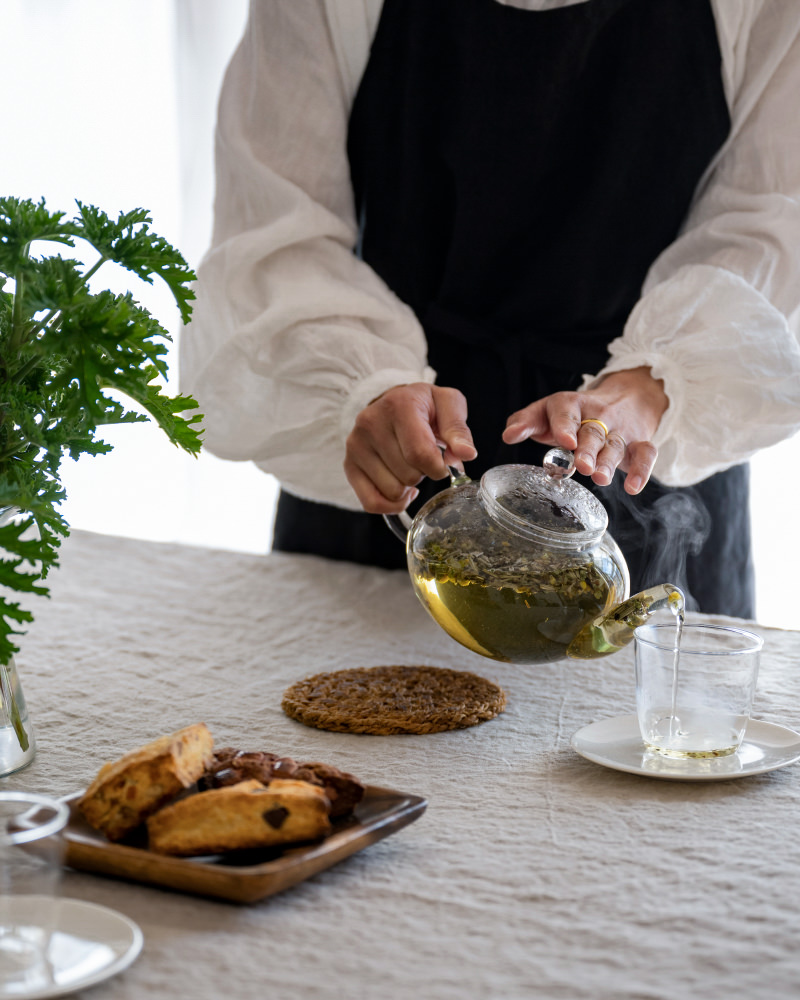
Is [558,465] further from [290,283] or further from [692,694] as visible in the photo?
[290,283]

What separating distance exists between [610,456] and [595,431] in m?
0.02

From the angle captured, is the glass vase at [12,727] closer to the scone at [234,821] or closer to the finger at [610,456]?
the scone at [234,821]

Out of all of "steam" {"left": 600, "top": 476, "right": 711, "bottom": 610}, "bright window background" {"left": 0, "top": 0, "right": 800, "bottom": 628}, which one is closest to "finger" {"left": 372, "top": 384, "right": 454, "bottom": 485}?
"steam" {"left": 600, "top": 476, "right": 711, "bottom": 610}

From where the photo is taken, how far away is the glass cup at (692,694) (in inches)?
25.7

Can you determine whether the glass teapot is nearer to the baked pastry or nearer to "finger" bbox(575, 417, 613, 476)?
"finger" bbox(575, 417, 613, 476)

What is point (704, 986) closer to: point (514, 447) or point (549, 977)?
point (549, 977)

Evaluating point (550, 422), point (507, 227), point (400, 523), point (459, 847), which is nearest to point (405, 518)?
point (400, 523)

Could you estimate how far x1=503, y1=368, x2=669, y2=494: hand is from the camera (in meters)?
0.80

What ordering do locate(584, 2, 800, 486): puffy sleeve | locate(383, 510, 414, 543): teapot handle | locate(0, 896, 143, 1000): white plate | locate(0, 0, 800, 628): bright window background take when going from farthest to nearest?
1. locate(0, 0, 800, 628): bright window background
2. locate(584, 2, 800, 486): puffy sleeve
3. locate(383, 510, 414, 543): teapot handle
4. locate(0, 896, 143, 1000): white plate

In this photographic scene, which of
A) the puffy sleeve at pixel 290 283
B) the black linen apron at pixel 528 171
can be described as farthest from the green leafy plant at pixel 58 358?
the black linen apron at pixel 528 171

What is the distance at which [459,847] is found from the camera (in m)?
0.57

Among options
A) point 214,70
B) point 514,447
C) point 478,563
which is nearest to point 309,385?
point 514,447

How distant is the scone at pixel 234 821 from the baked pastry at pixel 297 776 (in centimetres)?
3

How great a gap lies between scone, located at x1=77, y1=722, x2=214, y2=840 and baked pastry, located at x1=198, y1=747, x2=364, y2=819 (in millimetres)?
17
